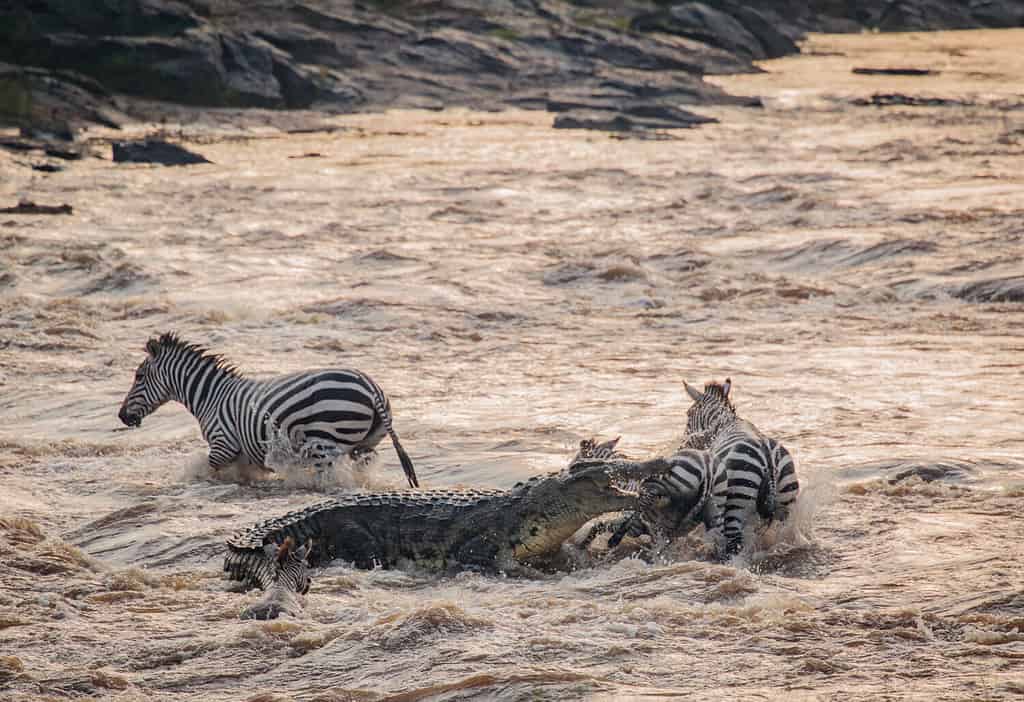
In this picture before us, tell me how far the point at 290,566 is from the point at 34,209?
1559 centimetres

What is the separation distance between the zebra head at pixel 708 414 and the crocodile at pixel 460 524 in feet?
3.70

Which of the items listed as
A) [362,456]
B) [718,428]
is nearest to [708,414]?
[718,428]

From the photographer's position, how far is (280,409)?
389 inches

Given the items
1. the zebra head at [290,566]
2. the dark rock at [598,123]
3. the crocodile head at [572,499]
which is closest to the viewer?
the zebra head at [290,566]

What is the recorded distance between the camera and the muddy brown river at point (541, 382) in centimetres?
687

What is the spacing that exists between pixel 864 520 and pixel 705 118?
24.3m

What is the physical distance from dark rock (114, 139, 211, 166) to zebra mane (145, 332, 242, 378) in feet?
51.6

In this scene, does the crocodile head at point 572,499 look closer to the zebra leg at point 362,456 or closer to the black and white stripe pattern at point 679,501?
the black and white stripe pattern at point 679,501

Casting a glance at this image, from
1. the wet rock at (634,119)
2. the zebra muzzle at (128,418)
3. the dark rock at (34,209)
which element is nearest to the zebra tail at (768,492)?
the zebra muzzle at (128,418)

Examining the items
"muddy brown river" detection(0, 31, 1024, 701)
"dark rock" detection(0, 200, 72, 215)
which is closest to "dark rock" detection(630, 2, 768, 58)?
"muddy brown river" detection(0, 31, 1024, 701)

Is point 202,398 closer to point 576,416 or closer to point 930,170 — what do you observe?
point 576,416

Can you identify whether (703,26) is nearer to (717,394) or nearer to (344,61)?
(344,61)

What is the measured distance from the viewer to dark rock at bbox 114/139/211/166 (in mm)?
26031

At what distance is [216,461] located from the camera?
403 inches
